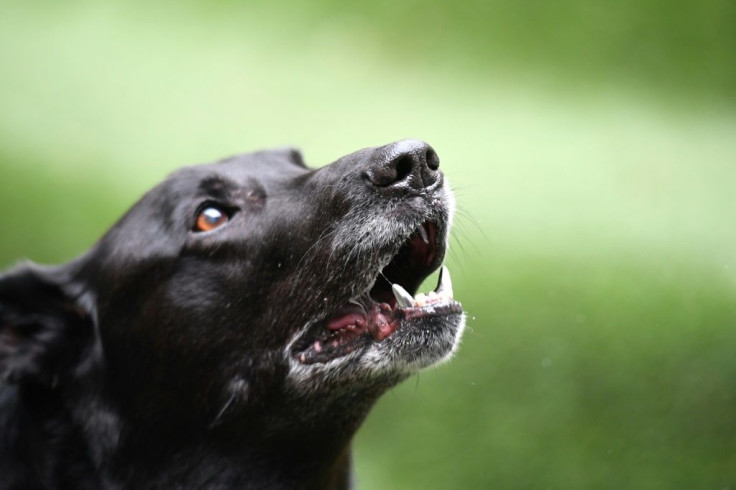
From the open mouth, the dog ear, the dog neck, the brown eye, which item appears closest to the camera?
the open mouth

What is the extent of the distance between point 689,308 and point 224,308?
290 centimetres

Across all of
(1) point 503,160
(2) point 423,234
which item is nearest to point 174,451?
(2) point 423,234

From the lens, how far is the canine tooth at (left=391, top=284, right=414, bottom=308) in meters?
2.80

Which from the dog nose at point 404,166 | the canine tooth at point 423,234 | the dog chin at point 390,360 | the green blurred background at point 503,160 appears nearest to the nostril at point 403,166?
the dog nose at point 404,166

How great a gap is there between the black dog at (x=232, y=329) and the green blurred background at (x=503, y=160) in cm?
123

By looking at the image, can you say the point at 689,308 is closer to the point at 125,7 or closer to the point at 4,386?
the point at 4,386

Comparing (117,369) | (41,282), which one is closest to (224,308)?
(117,369)

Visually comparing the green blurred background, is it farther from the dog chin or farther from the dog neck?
the dog neck

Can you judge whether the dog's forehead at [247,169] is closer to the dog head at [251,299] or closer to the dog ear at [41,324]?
the dog head at [251,299]

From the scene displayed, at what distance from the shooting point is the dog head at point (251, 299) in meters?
2.83

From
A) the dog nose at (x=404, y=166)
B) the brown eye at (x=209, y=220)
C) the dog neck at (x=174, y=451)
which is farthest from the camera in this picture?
the brown eye at (x=209, y=220)

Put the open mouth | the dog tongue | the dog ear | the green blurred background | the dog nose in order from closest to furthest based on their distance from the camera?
the dog nose → the open mouth → the dog tongue → the dog ear → the green blurred background

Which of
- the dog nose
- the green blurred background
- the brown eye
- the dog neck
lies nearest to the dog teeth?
the dog nose

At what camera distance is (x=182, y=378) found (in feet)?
10.3
